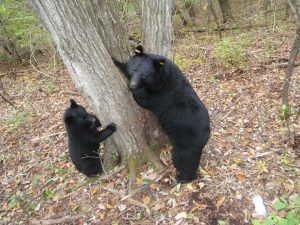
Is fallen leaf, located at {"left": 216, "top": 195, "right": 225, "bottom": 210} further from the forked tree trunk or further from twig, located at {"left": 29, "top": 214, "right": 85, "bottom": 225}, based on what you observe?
the forked tree trunk

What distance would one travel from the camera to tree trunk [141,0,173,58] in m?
4.21

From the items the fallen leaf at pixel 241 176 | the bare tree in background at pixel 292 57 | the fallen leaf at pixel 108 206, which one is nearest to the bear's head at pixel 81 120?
the fallen leaf at pixel 108 206

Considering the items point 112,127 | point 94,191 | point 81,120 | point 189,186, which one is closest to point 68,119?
point 81,120

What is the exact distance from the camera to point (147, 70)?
4.02 metres

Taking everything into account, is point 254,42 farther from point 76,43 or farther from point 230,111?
point 76,43

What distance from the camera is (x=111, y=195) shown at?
4645 millimetres

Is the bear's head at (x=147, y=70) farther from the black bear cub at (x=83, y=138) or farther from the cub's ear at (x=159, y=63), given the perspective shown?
the black bear cub at (x=83, y=138)

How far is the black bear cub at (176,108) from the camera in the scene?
163 inches

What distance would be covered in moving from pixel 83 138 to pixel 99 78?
124 centimetres

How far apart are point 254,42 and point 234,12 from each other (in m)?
8.20

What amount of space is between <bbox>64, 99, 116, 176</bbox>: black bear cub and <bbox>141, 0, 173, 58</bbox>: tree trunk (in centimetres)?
142

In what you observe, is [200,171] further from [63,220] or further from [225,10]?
[225,10]

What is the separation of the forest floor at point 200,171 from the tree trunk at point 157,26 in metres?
1.66

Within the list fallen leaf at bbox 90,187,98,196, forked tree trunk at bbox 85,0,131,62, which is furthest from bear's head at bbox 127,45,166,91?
fallen leaf at bbox 90,187,98,196
